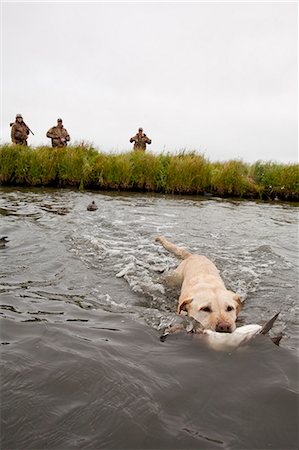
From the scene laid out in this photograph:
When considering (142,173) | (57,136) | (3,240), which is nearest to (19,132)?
(57,136)

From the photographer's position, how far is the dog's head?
3827mm

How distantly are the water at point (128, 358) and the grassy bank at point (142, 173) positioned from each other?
10.1 m

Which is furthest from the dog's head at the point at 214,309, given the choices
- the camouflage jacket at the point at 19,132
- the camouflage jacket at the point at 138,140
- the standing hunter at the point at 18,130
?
the camouflage jacket at the point at 138,140

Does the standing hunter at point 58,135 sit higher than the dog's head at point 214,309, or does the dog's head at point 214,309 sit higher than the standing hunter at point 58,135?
the standing hunter at point 58,135

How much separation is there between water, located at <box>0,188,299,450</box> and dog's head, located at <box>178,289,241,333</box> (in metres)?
0.31

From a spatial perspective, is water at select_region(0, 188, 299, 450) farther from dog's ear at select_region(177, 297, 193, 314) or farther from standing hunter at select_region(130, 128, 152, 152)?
standing hunter at select_region(130, 128, 152, 152)

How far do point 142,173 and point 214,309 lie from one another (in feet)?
46.8

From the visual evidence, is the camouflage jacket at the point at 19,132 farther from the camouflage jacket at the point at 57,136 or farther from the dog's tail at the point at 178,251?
the dog's tail at the point at 178,251

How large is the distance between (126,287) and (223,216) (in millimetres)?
7363

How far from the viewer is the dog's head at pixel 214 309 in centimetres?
383

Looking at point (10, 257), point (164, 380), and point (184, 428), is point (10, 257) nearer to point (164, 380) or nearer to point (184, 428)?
point (164, 380)

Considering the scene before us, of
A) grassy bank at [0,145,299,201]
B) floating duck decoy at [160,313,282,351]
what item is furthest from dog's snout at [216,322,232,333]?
grassy bank at [0,145,299,201]

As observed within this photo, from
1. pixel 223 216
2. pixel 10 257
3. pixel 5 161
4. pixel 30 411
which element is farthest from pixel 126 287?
pixel 5 161

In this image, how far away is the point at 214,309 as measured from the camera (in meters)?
4.05
